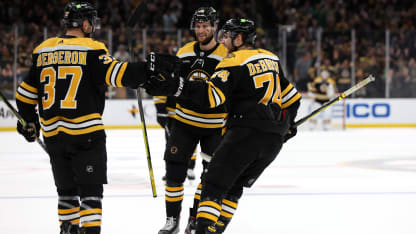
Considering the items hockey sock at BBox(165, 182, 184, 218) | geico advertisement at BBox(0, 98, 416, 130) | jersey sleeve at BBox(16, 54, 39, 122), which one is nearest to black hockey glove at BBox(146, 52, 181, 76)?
jersey sleeve at BBox(16, 54, 39, 122)

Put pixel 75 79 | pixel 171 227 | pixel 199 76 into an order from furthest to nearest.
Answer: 1. pixel 199 76
2. pixel 171 227
3. pixel 75 79

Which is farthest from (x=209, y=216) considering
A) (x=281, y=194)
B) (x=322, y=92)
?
(x=322, y=92)

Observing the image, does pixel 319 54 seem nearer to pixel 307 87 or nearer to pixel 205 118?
pixel 307 87

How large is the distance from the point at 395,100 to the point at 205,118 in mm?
9924

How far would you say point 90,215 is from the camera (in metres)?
3.19

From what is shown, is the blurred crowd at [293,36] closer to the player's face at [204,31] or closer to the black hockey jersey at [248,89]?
the player's face at [204,31]

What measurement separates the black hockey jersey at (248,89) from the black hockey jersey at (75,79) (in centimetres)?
40

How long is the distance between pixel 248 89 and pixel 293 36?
400 inches

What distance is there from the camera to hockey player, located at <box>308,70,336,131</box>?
12.8 m

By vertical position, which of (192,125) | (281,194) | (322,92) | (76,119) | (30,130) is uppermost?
(76,119)

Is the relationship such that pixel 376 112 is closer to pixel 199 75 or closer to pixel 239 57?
pixel 199 75

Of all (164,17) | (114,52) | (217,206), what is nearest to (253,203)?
(217,206)

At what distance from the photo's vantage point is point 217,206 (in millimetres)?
3354

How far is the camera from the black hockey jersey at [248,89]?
327cm
